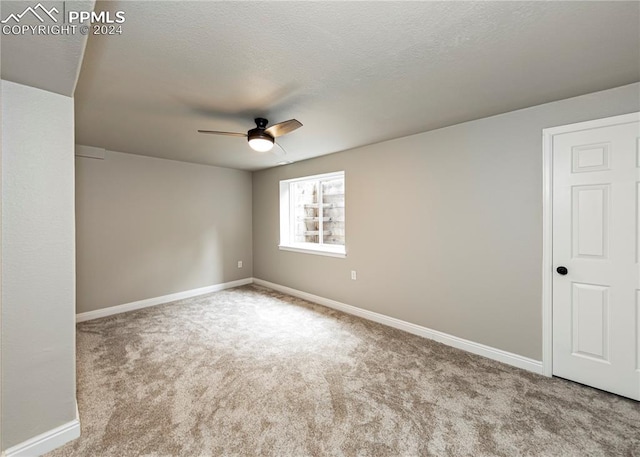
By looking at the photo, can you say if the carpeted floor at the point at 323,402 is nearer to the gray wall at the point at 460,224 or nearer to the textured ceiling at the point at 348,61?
the gray wall at the point at 460,224

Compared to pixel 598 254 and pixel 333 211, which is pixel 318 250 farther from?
pixel 598 254

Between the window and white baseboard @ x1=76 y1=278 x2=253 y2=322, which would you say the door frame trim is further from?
white baseboard @ x1=76 y1=278 x2=253 y2=322

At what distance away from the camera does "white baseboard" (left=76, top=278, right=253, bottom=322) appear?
3.70 meters

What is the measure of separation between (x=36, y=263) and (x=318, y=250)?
10.5 feet

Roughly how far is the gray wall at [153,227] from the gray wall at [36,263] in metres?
2.53

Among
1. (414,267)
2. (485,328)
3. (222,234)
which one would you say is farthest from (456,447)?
(222,234)

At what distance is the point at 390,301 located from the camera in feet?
11.2

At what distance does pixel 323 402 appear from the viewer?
200cm

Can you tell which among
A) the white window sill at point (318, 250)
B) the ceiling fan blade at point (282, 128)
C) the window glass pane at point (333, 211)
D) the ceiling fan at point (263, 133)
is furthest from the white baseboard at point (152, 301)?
the ceiling fan blade at point (282, 128)

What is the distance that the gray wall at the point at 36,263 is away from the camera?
1.49m

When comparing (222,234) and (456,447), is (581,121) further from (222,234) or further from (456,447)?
(222,234)

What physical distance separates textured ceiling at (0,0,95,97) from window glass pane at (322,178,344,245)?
10.7ft

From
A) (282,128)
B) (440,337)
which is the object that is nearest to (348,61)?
(282,128)

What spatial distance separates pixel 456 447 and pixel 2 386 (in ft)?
8.36
